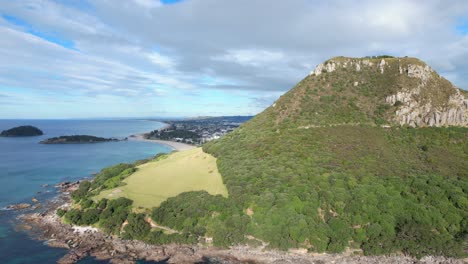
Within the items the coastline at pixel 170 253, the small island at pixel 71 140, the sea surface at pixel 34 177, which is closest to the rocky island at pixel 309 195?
the coastline at pixel 170 253

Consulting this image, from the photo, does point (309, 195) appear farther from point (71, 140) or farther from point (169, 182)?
point (71, 140)

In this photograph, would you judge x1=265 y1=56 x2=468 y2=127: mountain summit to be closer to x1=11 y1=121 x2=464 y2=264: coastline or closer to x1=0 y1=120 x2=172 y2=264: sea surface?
x1=11 y1=121 x2=464 y2=264: coastline

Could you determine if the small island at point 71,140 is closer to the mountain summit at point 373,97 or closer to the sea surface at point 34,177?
the sea surface at point 34,177

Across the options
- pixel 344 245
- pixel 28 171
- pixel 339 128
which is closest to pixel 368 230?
pixel 344 245

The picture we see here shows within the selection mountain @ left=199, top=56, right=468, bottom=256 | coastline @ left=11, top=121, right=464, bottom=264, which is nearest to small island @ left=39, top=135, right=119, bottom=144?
mountain @ left=199, top=56, right=468, bottom=256

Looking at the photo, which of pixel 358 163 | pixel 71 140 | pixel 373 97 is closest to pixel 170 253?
pixel 358 163

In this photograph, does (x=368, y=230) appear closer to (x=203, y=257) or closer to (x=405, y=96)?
(x=203, y=257)

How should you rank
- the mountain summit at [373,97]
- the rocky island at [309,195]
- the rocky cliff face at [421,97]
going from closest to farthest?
the rocky island at [309,195]
the rocky cliff face at [421,97]
the mountain summit at [373,97]
